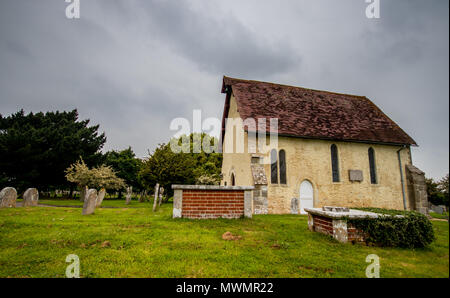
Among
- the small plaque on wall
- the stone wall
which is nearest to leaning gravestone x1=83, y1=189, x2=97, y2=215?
the stone wall

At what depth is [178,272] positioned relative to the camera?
136 inches

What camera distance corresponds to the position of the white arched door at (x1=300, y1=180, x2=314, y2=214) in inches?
544

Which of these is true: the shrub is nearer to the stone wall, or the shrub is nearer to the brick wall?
the brick wall

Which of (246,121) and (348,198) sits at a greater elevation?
(246,121)

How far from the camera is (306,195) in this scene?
13969 mm

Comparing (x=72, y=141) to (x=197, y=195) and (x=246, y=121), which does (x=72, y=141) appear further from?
(x=197, y=195)

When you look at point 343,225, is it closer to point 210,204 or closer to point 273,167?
point 210,204

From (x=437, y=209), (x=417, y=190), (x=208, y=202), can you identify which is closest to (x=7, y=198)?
(x=208, y=202)

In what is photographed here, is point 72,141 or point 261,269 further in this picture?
point 72,141

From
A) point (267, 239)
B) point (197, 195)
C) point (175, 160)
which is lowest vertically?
point (267, 239)

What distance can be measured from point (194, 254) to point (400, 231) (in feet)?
17.3

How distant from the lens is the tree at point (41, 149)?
2409 cm
